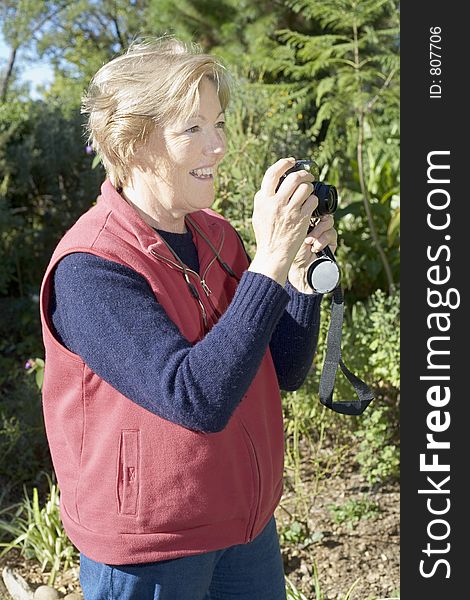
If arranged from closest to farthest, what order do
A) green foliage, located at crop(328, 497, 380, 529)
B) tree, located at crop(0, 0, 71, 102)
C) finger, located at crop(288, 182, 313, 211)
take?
finger, located at crop(288, 182, 313, 211) → green foliage, located at crop(328, 497, 380, 529) → tree, located at crop(0, 0, 71, 102)

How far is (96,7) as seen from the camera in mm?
17703

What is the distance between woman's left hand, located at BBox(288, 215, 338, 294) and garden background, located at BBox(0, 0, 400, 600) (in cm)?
80

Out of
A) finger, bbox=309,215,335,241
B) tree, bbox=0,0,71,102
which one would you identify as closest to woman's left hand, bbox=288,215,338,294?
finger, bbox=309,215,335,241

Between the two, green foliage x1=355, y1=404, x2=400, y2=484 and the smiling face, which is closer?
the smiling face

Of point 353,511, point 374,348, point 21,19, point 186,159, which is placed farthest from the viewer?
point 21,19

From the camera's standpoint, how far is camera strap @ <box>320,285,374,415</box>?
5.88 feet

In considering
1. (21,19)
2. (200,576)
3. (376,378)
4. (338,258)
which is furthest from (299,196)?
(21,19)

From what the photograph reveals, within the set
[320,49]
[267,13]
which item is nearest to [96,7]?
[267,13]

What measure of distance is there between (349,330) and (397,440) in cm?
58

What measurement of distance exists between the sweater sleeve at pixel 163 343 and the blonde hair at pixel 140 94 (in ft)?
0.92

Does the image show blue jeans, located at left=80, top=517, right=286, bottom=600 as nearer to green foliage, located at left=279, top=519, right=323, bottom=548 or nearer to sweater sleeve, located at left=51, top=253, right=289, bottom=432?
sweater sleeve, located at left=51, top=253, right=289, bottom=432

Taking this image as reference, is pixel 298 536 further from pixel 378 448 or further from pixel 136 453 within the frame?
pixel 136 453

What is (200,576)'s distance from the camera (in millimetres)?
1627

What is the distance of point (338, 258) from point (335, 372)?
3.16 m
